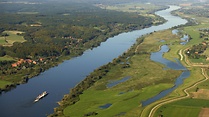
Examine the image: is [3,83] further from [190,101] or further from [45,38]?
[45,38]

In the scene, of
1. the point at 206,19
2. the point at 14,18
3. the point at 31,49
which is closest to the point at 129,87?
the point at 31,49

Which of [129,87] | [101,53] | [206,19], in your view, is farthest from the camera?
[206,19]

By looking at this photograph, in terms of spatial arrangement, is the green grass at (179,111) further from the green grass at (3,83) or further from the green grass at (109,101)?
the green grass at (3,83)

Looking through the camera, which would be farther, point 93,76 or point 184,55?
point 184,55

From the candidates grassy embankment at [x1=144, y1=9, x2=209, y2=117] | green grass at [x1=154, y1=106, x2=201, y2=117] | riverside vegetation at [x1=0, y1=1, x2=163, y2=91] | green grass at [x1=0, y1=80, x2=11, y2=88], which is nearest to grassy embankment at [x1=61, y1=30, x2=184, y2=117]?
grassy embankment at [x1=144, y1=9, x2=209, y2=117]

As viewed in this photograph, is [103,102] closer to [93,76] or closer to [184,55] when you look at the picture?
[93,76]

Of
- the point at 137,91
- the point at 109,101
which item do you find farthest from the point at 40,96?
the point at 137,91
